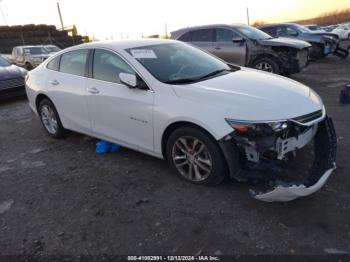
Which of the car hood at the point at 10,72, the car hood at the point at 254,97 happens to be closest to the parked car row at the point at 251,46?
the car hood at the point at 10,72

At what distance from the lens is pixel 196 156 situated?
11.7ft

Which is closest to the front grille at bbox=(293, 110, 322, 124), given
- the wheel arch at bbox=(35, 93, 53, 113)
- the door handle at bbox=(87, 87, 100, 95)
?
the door handle at bbox=(87, 87, 100, 95)

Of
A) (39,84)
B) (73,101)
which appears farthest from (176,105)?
(39,84)

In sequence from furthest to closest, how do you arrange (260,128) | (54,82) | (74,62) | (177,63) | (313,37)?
1. (313,37)
2. (54,82)
3. (74,62)
4. (177,63)
5. (260,128)

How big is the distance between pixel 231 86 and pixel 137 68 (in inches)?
43.9

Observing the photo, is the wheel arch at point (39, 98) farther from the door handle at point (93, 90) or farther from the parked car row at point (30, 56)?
the parked car row at point (30, 56)

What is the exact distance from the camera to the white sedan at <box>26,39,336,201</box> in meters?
3.12

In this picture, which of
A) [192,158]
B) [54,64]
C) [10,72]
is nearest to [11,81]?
[10,72]

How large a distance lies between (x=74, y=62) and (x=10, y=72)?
5.20 metres

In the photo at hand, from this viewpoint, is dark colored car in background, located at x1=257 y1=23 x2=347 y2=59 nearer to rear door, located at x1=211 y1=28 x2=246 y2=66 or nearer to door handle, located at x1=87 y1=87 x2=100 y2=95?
rear door, located at x1=211 y1=28 x2=246 y2=66

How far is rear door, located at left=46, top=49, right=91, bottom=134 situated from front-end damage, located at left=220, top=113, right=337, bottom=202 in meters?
2.30

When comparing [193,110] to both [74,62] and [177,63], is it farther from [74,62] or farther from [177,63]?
[74,62]

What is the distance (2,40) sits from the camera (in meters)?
28.5

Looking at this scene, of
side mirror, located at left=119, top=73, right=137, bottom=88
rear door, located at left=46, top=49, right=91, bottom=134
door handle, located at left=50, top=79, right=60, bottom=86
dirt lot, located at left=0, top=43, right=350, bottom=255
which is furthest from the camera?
door handle, located at left=50, top=79, right=60, bottom=86
